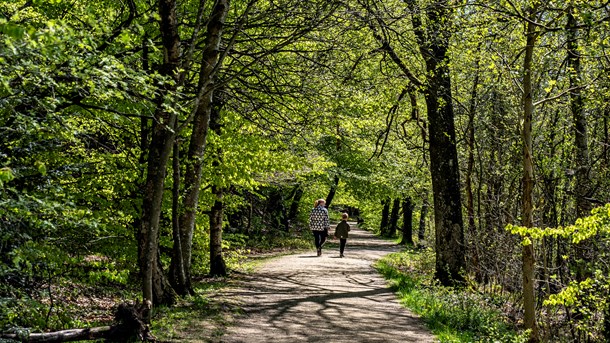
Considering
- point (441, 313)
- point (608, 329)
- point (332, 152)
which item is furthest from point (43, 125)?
point (332, 152)

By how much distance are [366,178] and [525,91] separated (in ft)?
71.7

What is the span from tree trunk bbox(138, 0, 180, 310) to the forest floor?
128 centimetres

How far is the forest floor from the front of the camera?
8.71 metres

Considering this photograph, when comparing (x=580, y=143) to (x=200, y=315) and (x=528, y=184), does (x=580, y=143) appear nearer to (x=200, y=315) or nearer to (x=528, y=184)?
(x=528, y=184)

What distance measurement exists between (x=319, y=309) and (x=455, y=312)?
265 cm

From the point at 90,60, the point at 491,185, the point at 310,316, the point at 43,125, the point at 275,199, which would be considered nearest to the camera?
the point at 90,60

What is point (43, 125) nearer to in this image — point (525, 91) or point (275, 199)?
point (525, 91)

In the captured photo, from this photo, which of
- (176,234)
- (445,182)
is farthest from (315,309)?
(445,182)

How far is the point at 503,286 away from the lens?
1298 centimetres

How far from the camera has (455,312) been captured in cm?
1046

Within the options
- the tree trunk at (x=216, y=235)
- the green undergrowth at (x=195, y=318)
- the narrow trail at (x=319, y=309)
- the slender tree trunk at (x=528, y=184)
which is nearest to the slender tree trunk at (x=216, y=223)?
the tree trunk at (x=216, y=235)

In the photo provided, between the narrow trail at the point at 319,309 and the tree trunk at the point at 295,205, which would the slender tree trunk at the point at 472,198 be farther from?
the tree trunk at the point at 295,205

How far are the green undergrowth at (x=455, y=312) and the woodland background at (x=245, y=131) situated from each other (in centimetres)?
64

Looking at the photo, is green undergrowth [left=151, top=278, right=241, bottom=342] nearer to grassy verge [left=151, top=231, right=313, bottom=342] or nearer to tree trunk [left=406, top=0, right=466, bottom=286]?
grassy verge [left=151, top=231, right=313, bottom=342]
